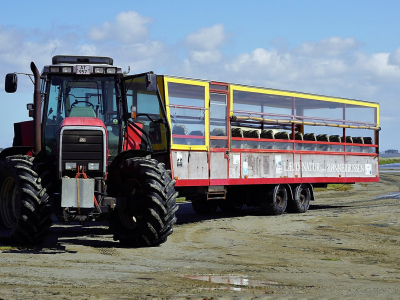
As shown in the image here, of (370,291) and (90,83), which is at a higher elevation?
(90,83)

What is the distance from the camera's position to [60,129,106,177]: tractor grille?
10516 mm

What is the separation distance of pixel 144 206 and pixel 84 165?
1.26 m

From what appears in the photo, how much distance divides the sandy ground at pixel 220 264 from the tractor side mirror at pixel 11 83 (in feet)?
8.66

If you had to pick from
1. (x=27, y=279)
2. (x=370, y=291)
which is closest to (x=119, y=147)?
(x=27, y=279)

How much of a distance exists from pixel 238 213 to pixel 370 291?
464 inches

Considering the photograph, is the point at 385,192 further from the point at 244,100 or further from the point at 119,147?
the point at 119,147

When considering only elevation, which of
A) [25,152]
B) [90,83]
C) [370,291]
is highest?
[90,83]

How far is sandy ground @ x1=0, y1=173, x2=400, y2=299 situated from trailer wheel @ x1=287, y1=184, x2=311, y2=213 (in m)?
3.05

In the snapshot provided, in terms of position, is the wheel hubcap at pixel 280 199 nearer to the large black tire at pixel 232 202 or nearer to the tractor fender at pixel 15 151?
the large black tire at pixel 232 202

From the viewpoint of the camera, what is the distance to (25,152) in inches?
457

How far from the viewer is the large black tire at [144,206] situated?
10.6 metres

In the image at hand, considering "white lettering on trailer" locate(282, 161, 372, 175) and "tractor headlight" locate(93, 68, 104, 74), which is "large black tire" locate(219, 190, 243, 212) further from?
"tractor headlight" locate(93, 68, 104, 74)

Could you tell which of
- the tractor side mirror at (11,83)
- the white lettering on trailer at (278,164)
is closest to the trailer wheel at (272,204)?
the white lettering on trailer at (278,164)

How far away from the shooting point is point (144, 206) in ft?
36.2
